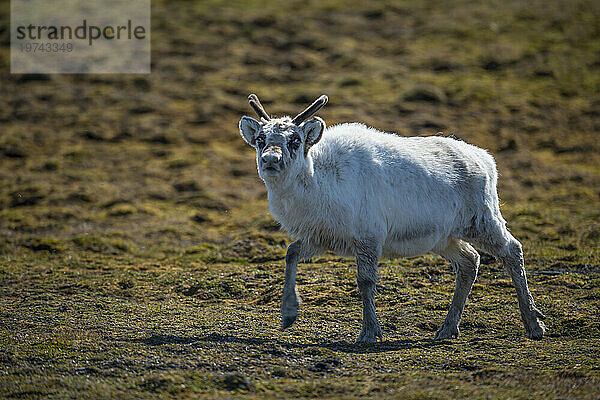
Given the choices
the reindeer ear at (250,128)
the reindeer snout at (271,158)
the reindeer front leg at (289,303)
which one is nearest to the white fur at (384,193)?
the reindeer snout at (271,158)

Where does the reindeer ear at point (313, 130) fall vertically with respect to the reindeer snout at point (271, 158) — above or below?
above

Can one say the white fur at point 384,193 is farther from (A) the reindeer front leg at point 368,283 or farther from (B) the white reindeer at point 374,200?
(A) the reindeer front leg at point 368,283

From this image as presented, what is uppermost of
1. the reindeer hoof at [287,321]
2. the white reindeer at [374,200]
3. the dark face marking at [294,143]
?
the dark face marking at [294,143]

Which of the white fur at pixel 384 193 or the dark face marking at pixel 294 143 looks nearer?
the dark face marking at pixel 294 143

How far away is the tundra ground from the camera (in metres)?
8.50

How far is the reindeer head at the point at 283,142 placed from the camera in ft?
30.7

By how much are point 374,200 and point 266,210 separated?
9299 millimetres

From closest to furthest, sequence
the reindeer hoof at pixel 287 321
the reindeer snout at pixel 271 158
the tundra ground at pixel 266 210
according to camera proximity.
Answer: the tundra ground at pixel 266 210, the reindeer snout at pixel 271 158, the reindeer hoof at pixel 287 321

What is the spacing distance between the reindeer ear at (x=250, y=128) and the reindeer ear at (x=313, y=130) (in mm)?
657

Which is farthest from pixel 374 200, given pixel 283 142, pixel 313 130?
pixel 283 142

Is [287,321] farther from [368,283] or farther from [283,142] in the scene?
[283,142]

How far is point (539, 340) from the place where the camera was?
32.6 ft

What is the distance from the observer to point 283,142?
9508mm

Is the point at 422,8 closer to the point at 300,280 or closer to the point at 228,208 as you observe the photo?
the point at 228,208
